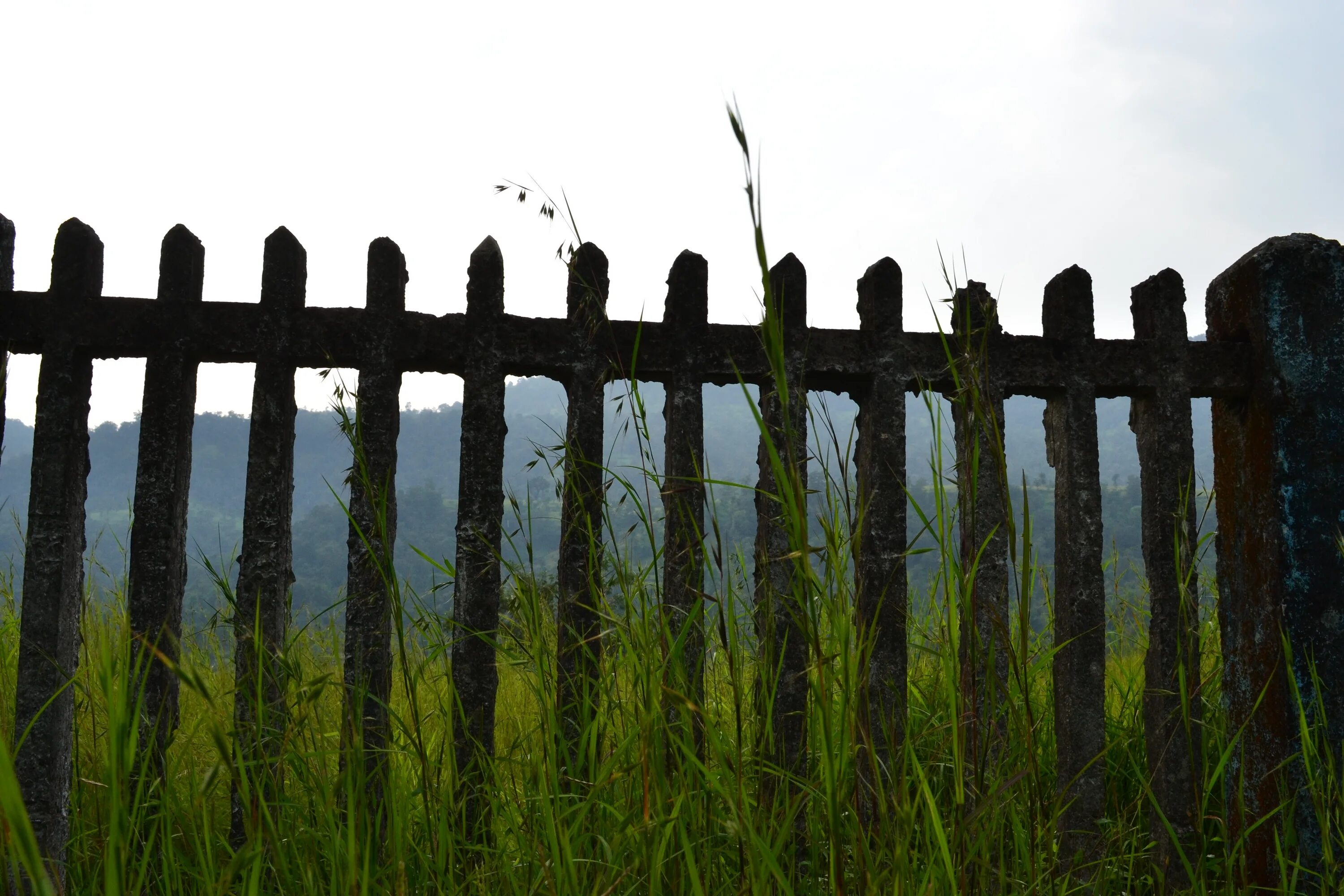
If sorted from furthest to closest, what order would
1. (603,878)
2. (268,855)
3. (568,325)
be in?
1. (568,325)
2. (268,855)
3. (603,878)

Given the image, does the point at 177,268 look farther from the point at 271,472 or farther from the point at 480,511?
the point at 480,511

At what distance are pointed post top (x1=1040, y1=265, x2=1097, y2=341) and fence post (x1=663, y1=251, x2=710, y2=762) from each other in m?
1.10

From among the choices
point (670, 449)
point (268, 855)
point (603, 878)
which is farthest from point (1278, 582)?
point (268, 855)

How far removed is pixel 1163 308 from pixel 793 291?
1.19m

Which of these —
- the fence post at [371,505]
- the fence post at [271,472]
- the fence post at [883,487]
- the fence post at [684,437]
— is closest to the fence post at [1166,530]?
the fence post at [883,487]

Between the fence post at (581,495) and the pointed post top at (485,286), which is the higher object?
the pointed post top at (485,286)

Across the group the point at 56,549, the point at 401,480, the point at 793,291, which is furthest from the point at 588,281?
the point at 401,480

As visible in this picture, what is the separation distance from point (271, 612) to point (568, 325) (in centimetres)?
112

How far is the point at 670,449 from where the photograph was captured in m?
2.54

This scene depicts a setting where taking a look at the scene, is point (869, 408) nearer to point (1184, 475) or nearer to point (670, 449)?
point (670, 449)

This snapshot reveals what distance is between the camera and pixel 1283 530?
2500 millimetres

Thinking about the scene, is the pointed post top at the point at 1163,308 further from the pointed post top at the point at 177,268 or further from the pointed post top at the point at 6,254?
the pointed post top at the point at 6,254

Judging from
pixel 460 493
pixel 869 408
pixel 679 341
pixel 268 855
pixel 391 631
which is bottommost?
pixel 268 855

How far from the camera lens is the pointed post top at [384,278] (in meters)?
2.52
